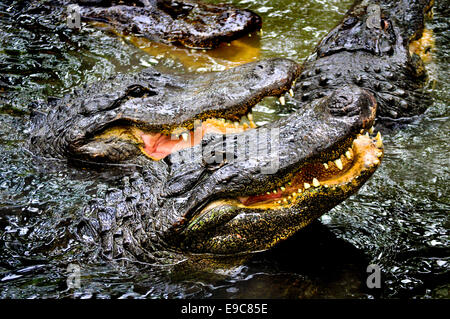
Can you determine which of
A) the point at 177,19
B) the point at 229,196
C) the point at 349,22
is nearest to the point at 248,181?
the point at 229,196

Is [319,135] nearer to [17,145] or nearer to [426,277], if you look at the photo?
[426,277]

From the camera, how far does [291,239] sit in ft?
11.5

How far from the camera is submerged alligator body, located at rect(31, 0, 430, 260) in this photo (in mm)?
3027

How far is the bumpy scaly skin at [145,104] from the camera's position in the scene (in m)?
3.98

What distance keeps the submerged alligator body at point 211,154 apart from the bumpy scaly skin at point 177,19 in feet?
7.28

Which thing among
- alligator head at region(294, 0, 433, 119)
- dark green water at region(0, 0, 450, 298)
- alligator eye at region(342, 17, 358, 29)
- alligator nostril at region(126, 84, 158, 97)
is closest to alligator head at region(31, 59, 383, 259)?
dark green water at region(0, 0, 450, 298)

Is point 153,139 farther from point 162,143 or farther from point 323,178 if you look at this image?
point 323,178

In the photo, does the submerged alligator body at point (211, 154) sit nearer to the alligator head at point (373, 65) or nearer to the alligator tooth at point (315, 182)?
the alligator tooth at point (315, 182)

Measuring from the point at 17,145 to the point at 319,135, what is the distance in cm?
336

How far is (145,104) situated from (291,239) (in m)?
1.93

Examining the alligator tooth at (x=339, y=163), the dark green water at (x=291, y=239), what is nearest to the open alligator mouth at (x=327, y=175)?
the alligator tooth at (x=339, y=163)

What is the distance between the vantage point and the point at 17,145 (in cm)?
491

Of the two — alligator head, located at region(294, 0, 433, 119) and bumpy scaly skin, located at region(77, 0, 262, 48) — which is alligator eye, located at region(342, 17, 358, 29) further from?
bumpy scaly skin, located at region(77, 0, 262, 48)
